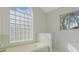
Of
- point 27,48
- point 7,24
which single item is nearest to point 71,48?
Result: point 27,48

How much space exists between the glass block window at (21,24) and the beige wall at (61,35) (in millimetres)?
259

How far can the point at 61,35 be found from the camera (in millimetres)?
1120

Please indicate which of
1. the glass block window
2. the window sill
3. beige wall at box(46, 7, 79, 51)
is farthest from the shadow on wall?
the glass block window

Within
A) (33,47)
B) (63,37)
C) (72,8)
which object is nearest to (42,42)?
(33,47)

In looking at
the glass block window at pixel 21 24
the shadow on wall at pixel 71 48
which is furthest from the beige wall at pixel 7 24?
the shadow on wall at pixel 71 48

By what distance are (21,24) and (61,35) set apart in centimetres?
54

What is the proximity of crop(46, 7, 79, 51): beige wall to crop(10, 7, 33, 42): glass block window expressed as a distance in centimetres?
26

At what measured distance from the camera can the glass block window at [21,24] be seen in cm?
113

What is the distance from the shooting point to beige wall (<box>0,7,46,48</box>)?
1085 mm

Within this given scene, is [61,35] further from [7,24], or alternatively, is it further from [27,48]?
[7,24]

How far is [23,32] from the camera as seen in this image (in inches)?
46.4

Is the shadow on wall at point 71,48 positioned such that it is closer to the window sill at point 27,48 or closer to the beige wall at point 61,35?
the beige wall at point 61,35
